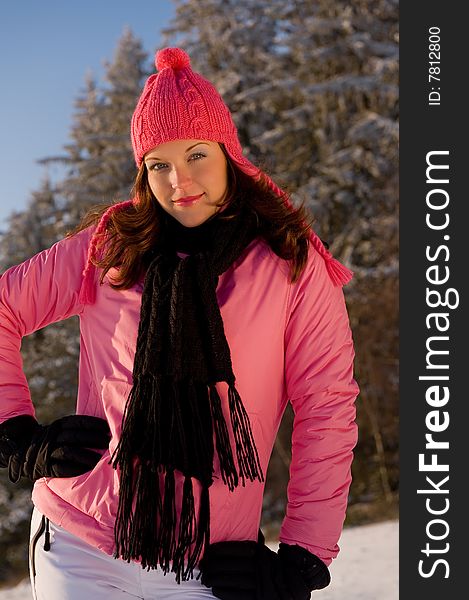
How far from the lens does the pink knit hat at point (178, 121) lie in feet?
6.23

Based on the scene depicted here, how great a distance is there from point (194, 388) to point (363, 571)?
5.05m

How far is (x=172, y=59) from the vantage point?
79.7 inches

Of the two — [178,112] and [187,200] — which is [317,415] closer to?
[187,200]

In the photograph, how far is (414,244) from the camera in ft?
17.0

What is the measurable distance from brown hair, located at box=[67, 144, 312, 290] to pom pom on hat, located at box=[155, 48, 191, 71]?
28cm

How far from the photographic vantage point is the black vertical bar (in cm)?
406

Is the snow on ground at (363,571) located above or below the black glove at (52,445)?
below

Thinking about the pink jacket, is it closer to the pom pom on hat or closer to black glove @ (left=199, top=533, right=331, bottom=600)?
black glove @ (left=199, top=533, right=331, bottom=600)

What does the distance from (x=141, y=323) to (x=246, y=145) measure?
13089 millimetres

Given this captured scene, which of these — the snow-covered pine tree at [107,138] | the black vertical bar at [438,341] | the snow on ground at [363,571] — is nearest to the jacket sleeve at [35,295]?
the black vertical bar at [438,341]

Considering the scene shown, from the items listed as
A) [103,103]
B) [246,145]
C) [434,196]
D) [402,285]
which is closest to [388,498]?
[246,145]

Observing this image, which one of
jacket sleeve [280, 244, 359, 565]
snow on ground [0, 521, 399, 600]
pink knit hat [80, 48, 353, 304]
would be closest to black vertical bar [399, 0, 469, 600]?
snow on ground [0, 521, 399, 600]

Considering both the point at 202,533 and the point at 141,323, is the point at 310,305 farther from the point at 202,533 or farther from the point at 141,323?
the point at 202,533

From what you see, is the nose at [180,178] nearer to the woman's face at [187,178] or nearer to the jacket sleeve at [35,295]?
the woman's face at [187,178]
